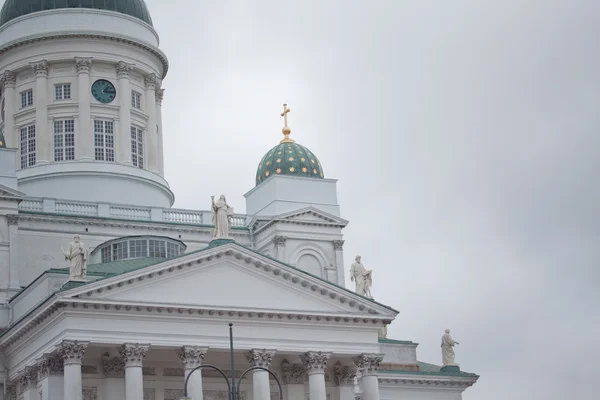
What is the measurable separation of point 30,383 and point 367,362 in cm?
1491

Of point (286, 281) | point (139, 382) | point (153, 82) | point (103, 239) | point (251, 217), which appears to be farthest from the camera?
point (153, 82)

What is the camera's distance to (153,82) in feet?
278

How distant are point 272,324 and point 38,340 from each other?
400 inches

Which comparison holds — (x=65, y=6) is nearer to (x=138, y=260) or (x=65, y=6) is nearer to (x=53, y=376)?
(x=138, y=260)

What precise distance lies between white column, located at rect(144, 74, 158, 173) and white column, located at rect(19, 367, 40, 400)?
22286mm

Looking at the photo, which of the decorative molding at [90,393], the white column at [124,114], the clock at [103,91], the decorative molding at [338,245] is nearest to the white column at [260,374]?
the decorative molding at [90,393]

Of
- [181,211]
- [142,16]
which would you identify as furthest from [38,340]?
[142,16]

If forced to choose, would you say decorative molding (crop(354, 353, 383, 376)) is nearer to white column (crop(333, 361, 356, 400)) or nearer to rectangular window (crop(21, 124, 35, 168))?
white column (crop(333, 361, 356, 400))

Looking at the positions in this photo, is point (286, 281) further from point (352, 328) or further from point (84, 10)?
point (84, 10)

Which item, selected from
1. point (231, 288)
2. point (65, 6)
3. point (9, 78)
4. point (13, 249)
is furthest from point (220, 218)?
point (65, 6)

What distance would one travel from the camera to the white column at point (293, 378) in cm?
6594

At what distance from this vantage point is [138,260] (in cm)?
6831

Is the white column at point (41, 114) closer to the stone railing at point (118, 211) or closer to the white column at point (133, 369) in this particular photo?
the stone railing at point (118, 211)

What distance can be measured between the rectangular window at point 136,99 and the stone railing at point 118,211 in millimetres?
9069
